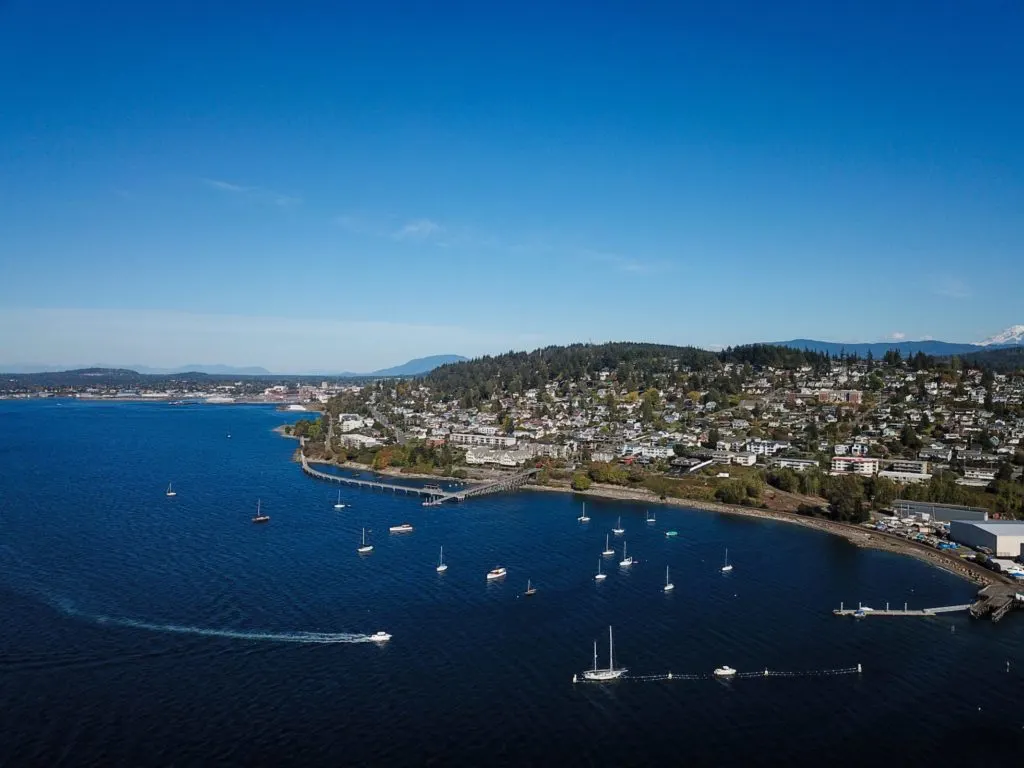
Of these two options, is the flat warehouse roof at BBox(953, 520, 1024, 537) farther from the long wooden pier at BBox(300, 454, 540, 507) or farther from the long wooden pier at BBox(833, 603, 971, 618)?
the long wooden pier at BBox(300, 454, 540, 507)

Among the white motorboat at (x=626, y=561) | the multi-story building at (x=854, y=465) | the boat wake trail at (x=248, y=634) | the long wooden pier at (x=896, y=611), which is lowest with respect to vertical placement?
the long wooden pier at (x=896, y=611)

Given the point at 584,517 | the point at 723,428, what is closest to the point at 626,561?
the point at 584,517

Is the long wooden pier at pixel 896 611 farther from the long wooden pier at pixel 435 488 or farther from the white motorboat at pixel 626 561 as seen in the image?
the long wooden pier at pixel 435 488

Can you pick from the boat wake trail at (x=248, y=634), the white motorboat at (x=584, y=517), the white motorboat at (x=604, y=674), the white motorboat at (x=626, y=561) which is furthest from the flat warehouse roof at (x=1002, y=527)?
the boat wake trail at (x=248, y=634)

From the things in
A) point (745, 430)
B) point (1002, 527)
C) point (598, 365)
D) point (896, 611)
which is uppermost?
point (598, 365)

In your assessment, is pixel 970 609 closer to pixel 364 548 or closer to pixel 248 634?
pixel 364 548
